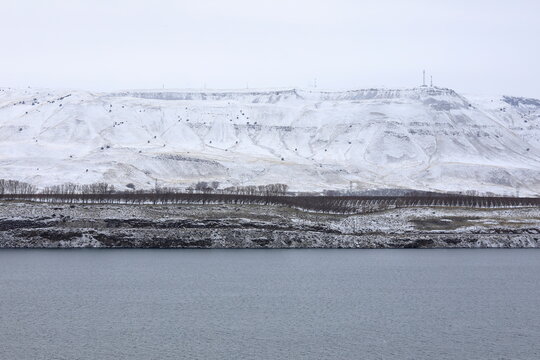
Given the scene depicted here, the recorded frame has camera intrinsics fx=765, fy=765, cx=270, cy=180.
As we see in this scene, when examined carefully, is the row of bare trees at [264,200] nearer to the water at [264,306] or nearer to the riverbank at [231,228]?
the riverbank at [231,228]

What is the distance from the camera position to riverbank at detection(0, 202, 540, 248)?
92688mm

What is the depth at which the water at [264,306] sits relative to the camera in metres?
44.5

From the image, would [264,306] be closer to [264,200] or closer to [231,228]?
[231,228]

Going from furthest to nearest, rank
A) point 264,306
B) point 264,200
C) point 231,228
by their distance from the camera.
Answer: point 264,200
point 231,228
point 264,306

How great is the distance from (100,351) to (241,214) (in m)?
59.3

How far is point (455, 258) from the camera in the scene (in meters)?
88.2

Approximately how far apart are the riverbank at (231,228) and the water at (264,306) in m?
5.70

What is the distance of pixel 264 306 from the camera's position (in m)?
57.0

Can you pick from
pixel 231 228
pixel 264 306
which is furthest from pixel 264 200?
pixel 264 306

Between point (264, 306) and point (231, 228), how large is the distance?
39.3m

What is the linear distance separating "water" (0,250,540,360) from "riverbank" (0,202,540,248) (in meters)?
5.70

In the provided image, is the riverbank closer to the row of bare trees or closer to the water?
the water

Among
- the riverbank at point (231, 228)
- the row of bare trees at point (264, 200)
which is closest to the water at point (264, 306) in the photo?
the riverbank at point (231, 228)

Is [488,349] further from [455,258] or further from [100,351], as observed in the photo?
[455,258]
